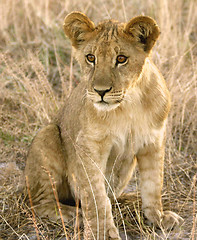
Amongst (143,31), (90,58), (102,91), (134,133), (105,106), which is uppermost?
(143,31)

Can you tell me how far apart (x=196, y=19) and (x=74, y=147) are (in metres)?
4.81

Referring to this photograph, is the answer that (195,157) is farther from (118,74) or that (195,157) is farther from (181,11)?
(181,11)

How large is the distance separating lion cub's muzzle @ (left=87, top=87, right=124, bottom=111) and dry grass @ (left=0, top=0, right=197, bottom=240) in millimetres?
853

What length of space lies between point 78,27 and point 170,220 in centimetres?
184

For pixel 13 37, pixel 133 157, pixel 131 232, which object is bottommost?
pixel 131 232

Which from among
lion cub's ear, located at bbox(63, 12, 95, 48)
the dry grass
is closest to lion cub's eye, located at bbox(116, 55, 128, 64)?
lion cub's ear, located at bbox(63, 12, 95, 48)

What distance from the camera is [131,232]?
3.95m

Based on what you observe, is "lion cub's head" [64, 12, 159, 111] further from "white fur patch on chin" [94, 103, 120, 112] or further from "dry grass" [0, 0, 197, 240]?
"dry grass" [0, 0, 197, 240]

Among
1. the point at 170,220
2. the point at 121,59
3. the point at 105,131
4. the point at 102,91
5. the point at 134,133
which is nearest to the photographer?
the point at 102,91

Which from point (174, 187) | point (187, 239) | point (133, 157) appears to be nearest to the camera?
point (187, 239)

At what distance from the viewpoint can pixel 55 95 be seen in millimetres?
6367

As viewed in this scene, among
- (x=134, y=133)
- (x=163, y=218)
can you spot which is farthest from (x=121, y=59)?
(x=163, y=218)

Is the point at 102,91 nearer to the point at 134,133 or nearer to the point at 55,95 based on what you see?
the point at 134,133

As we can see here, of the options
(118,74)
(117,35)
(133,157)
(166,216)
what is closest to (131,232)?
(166,216)
